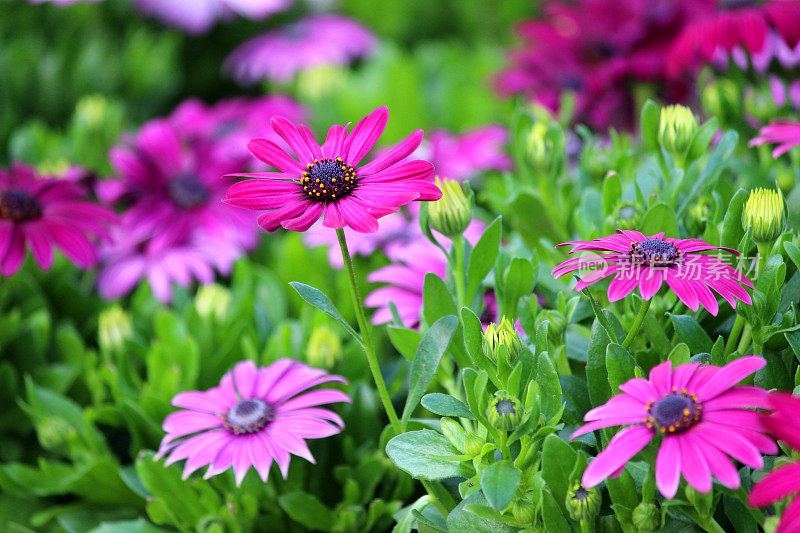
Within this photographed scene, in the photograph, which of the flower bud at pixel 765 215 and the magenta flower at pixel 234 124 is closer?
the flower bud at pixel 765 215

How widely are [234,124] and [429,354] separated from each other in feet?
2.71

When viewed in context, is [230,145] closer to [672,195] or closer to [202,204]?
[202,204]

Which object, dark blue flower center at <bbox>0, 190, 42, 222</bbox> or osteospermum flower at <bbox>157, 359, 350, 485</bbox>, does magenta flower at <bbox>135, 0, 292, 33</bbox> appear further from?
osteospermum flower at <bbox>157, 359, 350, 485</bbox>

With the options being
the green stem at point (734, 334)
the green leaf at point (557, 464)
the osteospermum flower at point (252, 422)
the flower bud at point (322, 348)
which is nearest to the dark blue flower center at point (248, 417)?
the osteospermum flower at point (252, 422)

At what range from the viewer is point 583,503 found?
1.39 ft

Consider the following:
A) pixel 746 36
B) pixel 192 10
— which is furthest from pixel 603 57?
pixel 192 10

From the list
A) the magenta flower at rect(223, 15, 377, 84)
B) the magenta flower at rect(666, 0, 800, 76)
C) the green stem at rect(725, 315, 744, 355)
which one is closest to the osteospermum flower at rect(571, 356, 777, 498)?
the green stem at rect(725, 315, 744, 355)

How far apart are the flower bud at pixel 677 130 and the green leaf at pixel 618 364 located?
0.22m

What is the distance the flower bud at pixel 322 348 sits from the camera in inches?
25.9

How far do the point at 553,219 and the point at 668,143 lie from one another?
141mm

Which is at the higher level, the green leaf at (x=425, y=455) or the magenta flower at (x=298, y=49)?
the magenta flower at (x=298, y=49)

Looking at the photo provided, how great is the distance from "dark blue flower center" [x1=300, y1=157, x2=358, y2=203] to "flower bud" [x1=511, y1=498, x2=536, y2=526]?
0.21 metres

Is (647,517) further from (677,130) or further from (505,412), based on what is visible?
(677,130)

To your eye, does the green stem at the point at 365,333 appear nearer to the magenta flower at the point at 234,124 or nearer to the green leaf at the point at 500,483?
the green leaf at the point at 500,483
